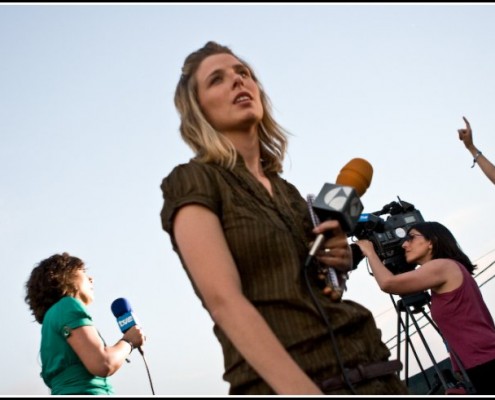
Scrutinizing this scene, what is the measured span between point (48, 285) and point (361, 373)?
78.5 inches

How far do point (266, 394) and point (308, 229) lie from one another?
1.24 ft

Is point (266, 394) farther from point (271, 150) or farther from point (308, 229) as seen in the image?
point (271, 150)

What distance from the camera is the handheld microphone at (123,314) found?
122 inches

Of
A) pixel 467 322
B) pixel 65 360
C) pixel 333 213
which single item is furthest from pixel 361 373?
pixel 467 322

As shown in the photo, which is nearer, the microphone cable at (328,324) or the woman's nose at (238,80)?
the microphone cable at (328,324)

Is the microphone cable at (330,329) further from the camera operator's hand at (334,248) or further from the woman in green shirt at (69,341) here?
the woman in green shirt at (69,341)

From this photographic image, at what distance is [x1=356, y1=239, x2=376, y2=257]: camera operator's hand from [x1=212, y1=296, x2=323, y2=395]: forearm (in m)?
2.28

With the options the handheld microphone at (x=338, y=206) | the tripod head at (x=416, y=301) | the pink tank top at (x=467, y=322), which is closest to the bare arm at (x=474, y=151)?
the pink tank top at (x=467, y=322)

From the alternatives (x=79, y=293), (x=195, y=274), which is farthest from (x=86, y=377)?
(x=195, y=274)

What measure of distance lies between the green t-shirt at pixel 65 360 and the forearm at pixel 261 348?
5.29 ft

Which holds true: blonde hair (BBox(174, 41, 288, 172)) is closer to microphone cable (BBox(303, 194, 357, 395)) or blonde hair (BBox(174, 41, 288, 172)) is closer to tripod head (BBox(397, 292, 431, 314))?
microphone cable (BBox(303, 194, 357, 395))

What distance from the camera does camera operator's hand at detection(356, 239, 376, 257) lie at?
3.29 m

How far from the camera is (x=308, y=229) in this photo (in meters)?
1.31

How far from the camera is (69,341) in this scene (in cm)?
249
